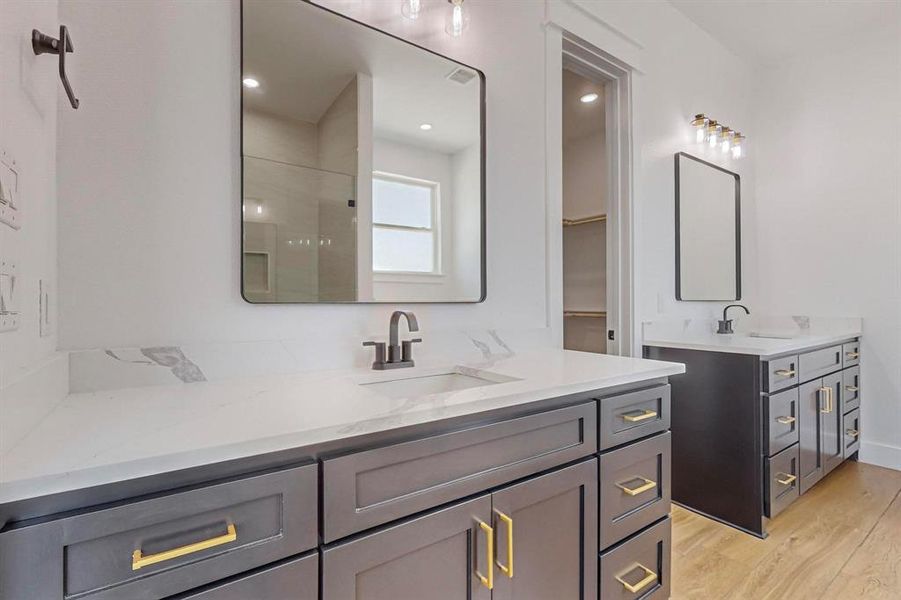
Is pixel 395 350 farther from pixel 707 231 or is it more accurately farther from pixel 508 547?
pixel 707 231

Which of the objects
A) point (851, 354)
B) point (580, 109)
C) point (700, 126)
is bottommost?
point (851, 354)

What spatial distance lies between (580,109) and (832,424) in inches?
101

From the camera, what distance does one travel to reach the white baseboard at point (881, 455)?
279 cm

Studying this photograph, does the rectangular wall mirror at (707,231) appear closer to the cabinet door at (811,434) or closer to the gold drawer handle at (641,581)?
the cabinet door at (811,434)

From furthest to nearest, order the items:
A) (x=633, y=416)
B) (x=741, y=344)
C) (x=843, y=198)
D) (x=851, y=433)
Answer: (x=843, y=198), (x=851, y=433), (x=741, y=344), (x=633, y=416)

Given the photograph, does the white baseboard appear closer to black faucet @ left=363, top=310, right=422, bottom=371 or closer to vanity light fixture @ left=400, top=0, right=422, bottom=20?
black faucet @ left=363, top=310, right=422, bottom=371

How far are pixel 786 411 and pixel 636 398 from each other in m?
1.34

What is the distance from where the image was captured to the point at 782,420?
2.09 metres

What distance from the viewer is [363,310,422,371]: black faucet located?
137 centimetres

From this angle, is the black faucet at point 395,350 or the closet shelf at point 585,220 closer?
the black faucet at point 395,350

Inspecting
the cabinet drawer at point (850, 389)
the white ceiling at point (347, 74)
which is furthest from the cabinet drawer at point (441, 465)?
the cabinet drawer at point (850, 389)

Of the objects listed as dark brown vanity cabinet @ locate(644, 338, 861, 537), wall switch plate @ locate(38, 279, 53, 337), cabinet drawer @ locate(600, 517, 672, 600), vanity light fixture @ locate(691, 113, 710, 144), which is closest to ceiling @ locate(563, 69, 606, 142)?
vanity light fixture @ locate(691, 113, 710, 144)

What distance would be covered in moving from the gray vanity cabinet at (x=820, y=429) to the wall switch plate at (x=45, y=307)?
2.89m

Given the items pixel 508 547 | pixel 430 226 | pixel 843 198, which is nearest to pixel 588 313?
pixel 843 198
